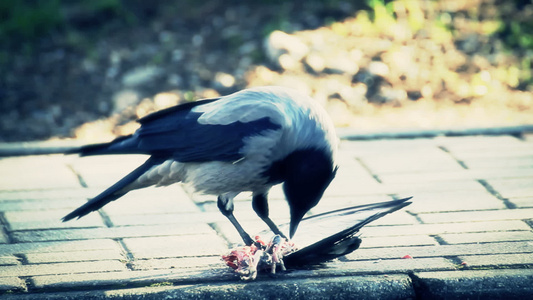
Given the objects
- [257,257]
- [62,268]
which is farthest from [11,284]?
[257,257]

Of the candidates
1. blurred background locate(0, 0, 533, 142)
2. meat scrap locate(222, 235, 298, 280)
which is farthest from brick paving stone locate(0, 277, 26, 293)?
blurred background locate(0, 0, 533, 142)

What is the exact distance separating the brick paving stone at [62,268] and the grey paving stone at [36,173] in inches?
44.9

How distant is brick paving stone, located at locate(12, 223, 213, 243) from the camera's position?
4.01 metres

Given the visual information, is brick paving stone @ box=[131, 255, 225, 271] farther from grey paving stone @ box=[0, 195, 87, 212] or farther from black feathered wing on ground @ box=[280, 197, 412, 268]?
grey paving stone @ box=[0, 195, 87, 212]

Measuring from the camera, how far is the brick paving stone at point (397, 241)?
3.90m

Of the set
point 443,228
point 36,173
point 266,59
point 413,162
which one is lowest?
point 443,228

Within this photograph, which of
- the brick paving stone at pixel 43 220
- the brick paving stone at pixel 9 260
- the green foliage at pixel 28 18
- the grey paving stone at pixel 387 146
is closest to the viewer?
the brick paving stone at pixel 9 260

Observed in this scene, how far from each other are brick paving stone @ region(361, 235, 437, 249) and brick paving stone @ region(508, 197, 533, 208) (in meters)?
0.71

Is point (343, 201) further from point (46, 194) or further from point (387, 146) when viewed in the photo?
point (46, 194)

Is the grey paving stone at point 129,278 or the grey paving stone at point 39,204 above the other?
the grey paving stone at point 39,204

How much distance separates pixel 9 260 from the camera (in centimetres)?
370

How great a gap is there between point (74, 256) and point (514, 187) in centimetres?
240

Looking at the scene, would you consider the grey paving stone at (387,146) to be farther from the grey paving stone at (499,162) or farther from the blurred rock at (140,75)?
the blurred rock at (140,75)

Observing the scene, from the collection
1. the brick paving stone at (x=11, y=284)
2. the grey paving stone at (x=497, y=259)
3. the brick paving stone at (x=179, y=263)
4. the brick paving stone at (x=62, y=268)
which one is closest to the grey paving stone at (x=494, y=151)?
the grey paving stone at (x=497, y=259)
